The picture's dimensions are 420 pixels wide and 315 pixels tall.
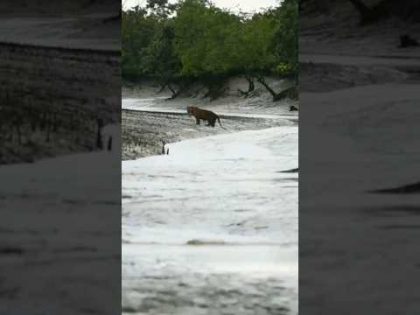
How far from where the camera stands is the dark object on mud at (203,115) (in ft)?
45.6

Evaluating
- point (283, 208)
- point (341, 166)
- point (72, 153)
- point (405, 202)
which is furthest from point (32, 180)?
point (283, 208)

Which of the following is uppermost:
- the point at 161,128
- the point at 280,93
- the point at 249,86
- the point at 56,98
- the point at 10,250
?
the point at 249,86

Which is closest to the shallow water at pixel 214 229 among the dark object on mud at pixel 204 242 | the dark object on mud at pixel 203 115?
the dark object on mud at pixel 204 242

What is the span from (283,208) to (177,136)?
18.4 ft

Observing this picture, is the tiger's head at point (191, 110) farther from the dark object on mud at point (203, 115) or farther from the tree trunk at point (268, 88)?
the tree trunk at point (268, 88)

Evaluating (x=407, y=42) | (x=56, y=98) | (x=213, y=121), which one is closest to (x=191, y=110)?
(x=213, y=121)

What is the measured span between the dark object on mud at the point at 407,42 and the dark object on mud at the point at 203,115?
379 inches

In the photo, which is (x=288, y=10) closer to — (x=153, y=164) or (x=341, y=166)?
(x=153, y=164)

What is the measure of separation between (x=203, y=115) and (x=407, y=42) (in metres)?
10.4

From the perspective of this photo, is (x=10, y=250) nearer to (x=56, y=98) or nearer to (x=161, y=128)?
(x=56, y=98)

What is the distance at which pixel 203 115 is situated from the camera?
14.6 m

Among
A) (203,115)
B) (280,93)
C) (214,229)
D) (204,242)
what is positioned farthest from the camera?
(203,115)

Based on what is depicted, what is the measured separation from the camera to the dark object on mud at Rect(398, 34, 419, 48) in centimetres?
425

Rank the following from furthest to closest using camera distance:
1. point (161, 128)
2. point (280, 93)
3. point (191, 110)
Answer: point (191, 110)
point (161, 128)
point (280, 93)
